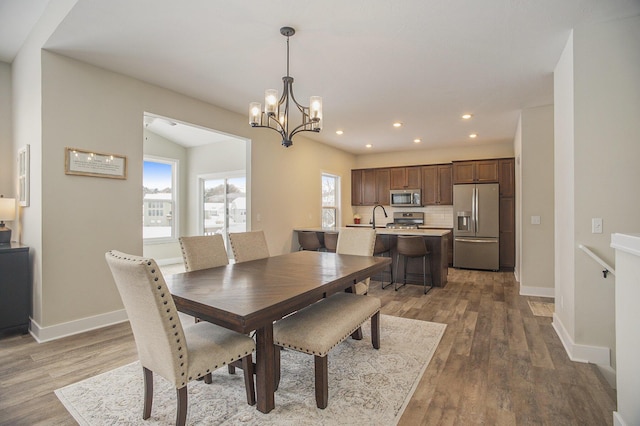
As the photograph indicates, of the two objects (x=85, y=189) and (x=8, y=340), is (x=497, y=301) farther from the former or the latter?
(x=8, y=340)

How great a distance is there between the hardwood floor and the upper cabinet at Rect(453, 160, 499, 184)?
3551mm

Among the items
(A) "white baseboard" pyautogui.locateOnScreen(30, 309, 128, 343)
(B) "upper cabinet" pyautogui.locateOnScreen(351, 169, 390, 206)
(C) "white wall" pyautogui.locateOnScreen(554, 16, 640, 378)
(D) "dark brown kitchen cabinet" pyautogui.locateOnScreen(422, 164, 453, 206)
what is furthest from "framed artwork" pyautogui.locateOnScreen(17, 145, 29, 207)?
(D) "dark brown kitchen cabinet" pyautogui.locateOnScreen(422, 164, 453, 206)

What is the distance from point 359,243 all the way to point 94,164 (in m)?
2.82

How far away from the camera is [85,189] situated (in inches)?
124

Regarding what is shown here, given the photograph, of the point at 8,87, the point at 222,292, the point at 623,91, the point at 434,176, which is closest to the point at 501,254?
the point at 434,176

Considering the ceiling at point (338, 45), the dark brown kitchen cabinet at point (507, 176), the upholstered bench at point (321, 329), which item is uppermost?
the ceiling at point (338, 45)

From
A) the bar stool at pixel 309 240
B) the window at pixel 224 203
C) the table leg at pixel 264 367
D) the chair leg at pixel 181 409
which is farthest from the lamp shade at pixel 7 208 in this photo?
the window at pixel 224 203

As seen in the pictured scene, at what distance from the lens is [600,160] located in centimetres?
Answer: 253

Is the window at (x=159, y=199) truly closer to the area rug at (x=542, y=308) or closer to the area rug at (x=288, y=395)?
the area rug at (x=288, y=395)

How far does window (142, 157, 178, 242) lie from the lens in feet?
22.4

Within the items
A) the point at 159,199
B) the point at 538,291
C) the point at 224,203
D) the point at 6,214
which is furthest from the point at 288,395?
the point at 159,199

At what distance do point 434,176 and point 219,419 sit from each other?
6.64m

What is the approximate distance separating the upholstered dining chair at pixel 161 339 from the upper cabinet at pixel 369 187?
641 centimetres

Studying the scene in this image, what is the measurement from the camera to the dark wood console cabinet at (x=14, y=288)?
292 cm
